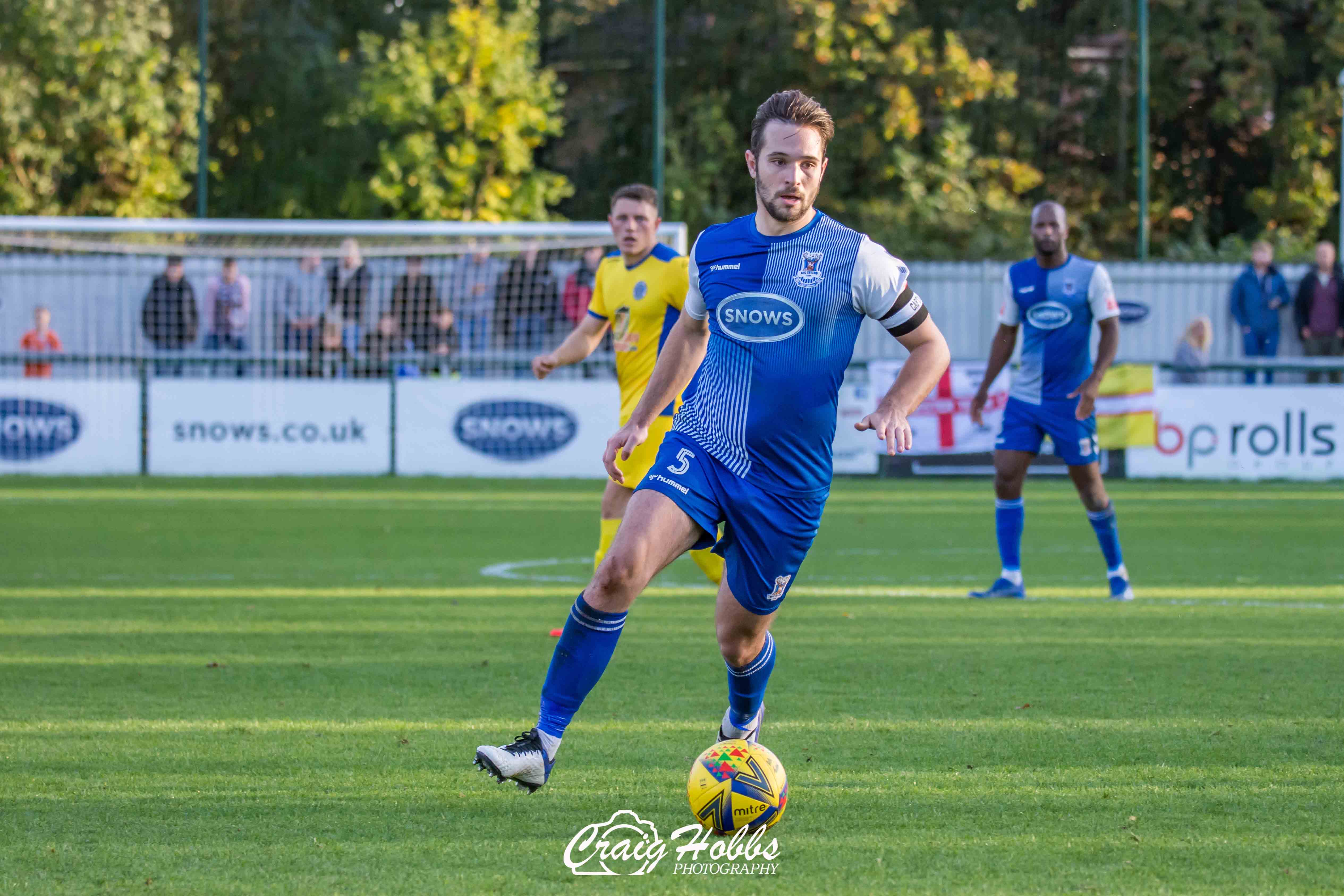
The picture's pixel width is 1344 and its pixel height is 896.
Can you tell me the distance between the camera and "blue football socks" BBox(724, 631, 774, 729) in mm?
5105

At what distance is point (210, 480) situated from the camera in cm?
1844

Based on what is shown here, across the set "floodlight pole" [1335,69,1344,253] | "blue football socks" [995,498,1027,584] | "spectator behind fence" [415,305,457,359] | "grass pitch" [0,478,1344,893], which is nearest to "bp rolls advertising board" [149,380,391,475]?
"spectator behind fence" [415,305,457,359]

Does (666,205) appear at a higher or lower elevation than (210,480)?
higher

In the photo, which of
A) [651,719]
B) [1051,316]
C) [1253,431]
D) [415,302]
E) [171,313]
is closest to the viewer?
[651,719]

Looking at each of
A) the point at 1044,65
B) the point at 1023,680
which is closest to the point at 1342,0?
the point at 1044,65

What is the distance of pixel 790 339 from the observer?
4848 mm

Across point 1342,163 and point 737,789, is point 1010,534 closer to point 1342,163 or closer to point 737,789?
point 737,789

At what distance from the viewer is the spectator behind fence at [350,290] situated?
66.4 feet

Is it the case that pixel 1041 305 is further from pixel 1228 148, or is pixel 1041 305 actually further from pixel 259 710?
pixel 1228 148

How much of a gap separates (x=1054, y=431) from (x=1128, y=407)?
31.8ft

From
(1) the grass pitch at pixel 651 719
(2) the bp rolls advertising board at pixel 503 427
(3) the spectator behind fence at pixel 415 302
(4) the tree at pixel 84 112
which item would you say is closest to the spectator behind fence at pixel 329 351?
(3) the spectator behind fence at pixel 415 302

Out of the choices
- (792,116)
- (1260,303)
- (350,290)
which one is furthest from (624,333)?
(1260,303)

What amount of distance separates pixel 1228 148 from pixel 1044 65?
453 centimetres

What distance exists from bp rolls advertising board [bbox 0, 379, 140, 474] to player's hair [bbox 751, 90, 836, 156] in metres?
15.5
